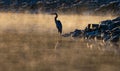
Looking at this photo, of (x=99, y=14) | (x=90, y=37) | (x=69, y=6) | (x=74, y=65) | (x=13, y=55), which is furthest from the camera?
(x=69, y=6)

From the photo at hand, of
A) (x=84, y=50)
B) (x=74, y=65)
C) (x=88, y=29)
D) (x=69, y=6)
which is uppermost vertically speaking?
(x=74, y=65)

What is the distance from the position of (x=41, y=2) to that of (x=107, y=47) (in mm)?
46609

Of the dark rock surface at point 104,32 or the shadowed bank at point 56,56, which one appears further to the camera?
the dark rock surface at point 104,32

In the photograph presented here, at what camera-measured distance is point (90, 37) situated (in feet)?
98.9

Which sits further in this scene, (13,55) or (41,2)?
(41,2)

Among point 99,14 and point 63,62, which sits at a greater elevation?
point 63,62

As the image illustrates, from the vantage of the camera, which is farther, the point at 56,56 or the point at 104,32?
the point at 104,32

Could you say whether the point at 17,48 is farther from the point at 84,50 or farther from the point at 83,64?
the point at 83,64

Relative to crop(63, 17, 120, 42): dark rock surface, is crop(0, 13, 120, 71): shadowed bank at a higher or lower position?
higher

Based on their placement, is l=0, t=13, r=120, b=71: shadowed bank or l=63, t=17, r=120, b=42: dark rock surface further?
l=63, t=17, r=120, b=42: dark rock surface

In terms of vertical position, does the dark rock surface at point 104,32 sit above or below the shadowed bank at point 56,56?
below

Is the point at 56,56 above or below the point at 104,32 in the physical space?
above

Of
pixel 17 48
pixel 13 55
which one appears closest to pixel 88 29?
pixel 17 48

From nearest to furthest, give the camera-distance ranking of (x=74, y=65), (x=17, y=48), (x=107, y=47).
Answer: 1. (x=74, y=65)
2. (x=17, y=48)
3. (x=107, y=47)
